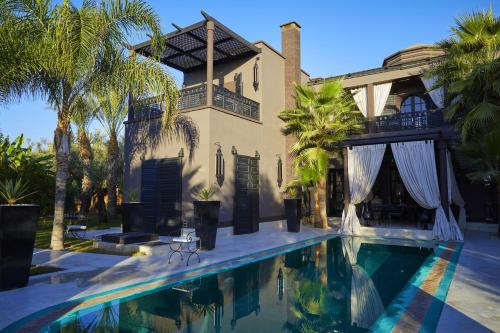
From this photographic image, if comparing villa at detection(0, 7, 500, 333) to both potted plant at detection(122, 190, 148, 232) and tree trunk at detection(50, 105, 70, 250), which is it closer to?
potted plant at detection(122, 190, 148, 232)

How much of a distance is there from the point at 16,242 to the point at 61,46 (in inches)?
199

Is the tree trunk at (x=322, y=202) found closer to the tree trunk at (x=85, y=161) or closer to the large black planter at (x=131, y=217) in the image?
the large black planter at (x=131, y=217)

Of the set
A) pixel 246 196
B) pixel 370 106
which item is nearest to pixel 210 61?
pixel 246 196

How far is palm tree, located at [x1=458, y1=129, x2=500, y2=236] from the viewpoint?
37.1 ft

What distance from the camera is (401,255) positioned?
389 inches

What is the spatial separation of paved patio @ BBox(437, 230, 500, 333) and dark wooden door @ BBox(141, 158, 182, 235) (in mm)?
8906

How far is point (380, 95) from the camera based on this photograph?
1555 cm

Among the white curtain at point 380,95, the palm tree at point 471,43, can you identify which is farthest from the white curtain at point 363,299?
the white curtain at point 380,95

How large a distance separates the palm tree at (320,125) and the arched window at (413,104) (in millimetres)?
3504

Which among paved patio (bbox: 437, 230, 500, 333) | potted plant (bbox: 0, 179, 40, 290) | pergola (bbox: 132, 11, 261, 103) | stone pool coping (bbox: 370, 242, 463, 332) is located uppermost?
pergola (bbox: 132, 11, 261, 103)

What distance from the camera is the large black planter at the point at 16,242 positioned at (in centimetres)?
577

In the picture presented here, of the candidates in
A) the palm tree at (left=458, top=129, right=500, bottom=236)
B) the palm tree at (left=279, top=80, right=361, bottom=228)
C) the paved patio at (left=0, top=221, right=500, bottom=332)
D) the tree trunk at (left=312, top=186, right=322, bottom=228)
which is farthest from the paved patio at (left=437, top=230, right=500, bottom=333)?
the tree trunk at (left=312, top=186, right=322, bottom=228)

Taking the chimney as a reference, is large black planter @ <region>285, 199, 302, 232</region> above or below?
below

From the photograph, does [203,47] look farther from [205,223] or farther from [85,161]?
[205,223]
